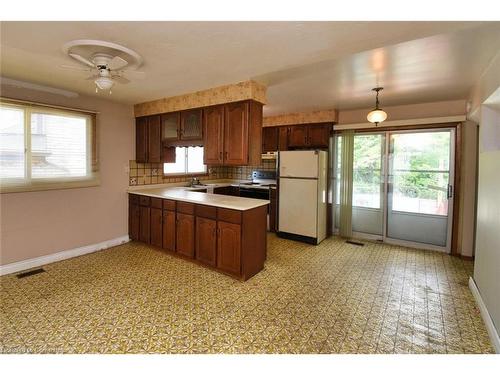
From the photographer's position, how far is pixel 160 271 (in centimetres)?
324

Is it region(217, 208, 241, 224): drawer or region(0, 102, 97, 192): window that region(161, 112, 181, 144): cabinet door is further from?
region(217, 208, 241, 224): drawer

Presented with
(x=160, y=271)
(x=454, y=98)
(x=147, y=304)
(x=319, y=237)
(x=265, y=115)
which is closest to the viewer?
(x=147, y=304)

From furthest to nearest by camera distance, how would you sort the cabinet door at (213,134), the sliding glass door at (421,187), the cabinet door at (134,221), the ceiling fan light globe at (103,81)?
the cabinet door at (134,221) < the sliding glass door at (421,187) < the cabinet door at (213,134) < the ceiling fan light globe at (103,81)

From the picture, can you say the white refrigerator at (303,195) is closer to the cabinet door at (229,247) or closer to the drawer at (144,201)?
the cabinet door at (229,247)

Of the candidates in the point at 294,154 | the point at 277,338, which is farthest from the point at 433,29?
the point at 294,154

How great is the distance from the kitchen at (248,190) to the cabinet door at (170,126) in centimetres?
3

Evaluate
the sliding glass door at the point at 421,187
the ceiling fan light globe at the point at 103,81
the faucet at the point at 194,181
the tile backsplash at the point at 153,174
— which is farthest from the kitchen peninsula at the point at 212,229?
the sliding glass door at the point at 421,187

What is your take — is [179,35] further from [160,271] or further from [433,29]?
[160,271]

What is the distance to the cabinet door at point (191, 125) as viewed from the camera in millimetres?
3660

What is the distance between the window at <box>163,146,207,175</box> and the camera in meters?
5.08

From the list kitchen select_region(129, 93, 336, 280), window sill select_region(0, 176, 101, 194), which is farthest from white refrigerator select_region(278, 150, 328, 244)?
window sill select_region(0, 176, 101, 194)

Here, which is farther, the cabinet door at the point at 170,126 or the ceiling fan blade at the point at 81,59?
the cabinet door at the point at 170,126

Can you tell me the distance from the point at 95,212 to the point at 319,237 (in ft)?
11.7

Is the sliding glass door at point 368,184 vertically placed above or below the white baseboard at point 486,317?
above
